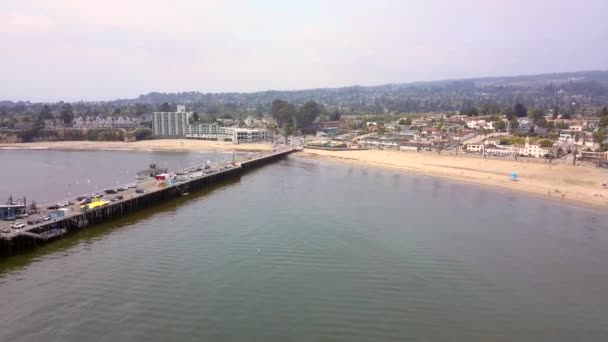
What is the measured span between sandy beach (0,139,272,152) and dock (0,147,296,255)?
26.1m

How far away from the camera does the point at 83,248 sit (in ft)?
77.8

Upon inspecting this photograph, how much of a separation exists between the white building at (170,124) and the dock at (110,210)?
147ft

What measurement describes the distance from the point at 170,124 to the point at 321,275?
77.8 metres

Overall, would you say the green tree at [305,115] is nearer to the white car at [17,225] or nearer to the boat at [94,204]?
the boat at [94,204]

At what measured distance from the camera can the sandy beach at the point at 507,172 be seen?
123 feet

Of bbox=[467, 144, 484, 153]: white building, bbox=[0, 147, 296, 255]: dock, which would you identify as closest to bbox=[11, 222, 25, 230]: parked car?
bbox=[0, 147, 296, 255]: dock

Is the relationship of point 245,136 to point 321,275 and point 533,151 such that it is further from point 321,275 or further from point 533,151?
point 321,275

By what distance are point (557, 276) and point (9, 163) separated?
203 ft

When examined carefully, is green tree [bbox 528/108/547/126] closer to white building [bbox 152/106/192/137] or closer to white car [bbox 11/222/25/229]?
white building [bbox 152/106/192/137]

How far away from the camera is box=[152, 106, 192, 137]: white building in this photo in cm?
9088

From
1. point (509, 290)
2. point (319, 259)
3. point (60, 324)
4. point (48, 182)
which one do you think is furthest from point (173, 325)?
point (48, 182)

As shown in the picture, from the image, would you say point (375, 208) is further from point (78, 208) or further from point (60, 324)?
point (60, 324)

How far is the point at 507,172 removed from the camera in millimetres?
47156

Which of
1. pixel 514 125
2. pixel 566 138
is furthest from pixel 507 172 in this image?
pixel 514 125
